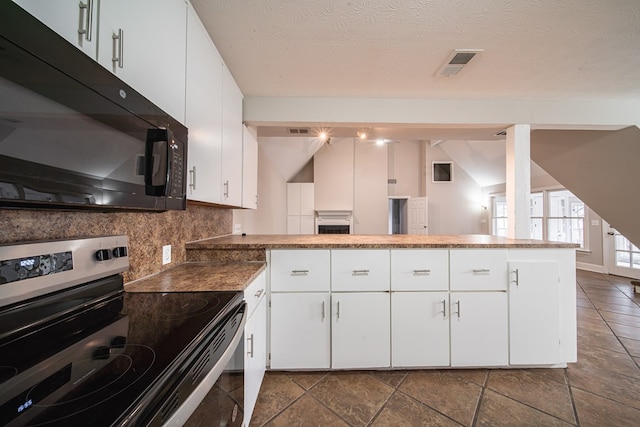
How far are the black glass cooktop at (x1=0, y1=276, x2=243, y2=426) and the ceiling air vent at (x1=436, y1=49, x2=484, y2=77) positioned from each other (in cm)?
209

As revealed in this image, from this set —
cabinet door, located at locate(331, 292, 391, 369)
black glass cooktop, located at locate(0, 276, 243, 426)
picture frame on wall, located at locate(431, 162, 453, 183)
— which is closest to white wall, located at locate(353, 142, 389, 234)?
picture frame on wall, located at locate(431, 162, 453, 183)

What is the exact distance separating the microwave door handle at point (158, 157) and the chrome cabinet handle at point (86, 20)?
0.29m

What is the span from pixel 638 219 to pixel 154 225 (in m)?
4.70

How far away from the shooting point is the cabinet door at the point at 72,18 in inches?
23.4

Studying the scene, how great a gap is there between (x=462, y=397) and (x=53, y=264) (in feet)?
7.40

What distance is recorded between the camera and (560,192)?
18.9 ft

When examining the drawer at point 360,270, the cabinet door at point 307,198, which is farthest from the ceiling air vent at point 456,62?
the cabinet door at point 307,198

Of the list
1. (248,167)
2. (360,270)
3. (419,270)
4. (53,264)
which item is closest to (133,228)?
(53,264)

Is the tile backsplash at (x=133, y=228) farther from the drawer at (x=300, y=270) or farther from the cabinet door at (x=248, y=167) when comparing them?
the drawer at (x=300, y=270)

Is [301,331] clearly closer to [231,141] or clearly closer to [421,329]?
[421,329]

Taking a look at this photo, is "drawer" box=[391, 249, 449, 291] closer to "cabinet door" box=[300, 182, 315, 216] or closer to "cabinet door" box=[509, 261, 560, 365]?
"cabinet door" box=[509, 261, 560, 365]

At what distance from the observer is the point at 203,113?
1.43 metres

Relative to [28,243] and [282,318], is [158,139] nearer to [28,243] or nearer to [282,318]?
[28,243]

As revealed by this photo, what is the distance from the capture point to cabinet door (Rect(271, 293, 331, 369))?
181cm
